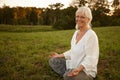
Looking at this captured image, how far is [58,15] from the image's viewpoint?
2168 inches

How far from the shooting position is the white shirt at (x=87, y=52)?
3895mm

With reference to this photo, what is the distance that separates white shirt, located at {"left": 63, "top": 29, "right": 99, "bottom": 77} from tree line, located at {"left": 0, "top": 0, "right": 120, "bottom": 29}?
3846 cm

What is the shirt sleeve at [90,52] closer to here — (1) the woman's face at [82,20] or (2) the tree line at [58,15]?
(1) the woman's face at [82,20]

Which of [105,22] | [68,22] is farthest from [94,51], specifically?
[105,22]

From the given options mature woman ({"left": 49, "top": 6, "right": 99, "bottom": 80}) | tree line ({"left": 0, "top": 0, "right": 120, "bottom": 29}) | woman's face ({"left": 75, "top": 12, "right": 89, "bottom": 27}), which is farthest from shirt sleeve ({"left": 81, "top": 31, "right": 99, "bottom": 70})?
tree line ({"left": 0, "top": 0, "right": 120, "bottom": 29})

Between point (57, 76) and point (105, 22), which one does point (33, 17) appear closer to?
point (105, 22)

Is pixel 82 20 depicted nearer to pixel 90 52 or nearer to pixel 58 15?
pixel 90 52

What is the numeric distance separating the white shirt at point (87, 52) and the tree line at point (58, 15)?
Answer: 38.5 m

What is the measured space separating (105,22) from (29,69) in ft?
140

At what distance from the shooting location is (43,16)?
63906 mm

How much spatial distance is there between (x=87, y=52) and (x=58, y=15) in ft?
169

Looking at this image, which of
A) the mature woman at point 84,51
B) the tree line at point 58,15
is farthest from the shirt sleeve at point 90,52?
the tree line at point 58,15

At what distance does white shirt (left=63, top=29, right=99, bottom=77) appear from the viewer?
389 cm

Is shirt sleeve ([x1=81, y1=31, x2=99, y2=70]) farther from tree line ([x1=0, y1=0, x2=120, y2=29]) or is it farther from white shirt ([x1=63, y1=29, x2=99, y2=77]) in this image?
tree line ([x1=0, y1=0, x2=120, y2=29])
